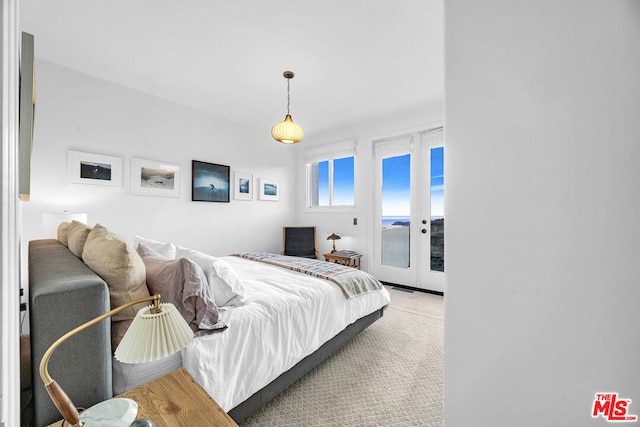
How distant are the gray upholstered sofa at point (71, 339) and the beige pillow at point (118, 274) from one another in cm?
10

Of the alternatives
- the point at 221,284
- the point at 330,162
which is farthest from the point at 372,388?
the point at 330,162

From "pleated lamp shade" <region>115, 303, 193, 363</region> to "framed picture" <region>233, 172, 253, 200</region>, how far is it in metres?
3.56

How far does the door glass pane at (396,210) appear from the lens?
3.94 meters

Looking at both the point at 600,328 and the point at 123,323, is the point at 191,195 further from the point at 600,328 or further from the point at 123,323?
the point at 600,328

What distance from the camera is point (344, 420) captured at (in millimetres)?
1421

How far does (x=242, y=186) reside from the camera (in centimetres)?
412

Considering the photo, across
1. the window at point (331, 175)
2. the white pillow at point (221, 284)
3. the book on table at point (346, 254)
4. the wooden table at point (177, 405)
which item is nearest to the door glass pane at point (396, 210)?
the book on table at point (346, 254)

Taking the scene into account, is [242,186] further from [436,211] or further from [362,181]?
[436,211]

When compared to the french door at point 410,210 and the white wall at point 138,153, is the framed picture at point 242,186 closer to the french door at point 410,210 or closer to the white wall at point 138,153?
the white wall at point 138,153

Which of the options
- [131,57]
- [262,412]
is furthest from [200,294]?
[131,57]

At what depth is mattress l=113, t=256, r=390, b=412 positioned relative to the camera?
45.3 inches

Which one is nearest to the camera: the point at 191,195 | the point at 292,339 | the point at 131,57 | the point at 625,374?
the point at 625,374

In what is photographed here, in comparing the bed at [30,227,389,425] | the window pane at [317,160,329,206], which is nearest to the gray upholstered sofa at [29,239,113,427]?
the bed at [30,227,389,425]

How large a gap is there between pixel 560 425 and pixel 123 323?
1.40m
